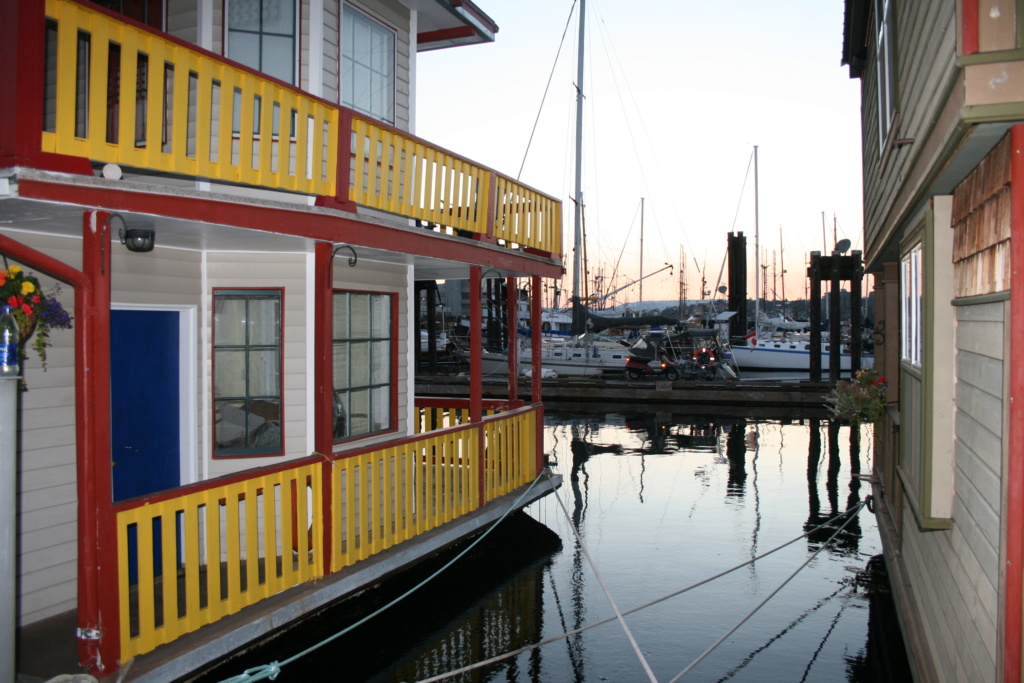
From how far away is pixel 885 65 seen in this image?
784cm

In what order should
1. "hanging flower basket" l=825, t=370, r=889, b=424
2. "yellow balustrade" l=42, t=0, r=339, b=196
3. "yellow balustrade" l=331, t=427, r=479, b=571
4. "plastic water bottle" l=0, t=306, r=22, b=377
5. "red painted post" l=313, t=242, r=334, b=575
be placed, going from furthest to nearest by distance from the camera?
1. "hanging flower basket" l=825, t=370, r=889, b=424
2. "yellow balustrade" l=331, t=427, r=479, b=571
3. "red painted post" l=313, t=242, r=334, b=575
4. "yellow balustrade" l=42, t=0, r=339, b=196
5. "plastic water bottle" l=0, t=306, r=22, b=377

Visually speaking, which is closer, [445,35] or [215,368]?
[215,368]

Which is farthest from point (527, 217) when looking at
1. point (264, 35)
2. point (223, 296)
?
point (223, 296)

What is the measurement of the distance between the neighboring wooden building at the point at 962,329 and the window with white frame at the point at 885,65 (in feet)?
0.41

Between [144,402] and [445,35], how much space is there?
23.1ft

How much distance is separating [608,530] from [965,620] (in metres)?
6.54

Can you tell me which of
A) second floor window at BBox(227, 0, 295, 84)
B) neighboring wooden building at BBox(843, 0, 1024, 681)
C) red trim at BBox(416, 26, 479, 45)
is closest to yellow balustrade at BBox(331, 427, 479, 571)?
second floor window at BBox(227, 0, 295, 84)

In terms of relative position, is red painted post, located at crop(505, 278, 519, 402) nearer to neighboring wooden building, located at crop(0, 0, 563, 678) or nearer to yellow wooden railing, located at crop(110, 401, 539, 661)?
neighboring wooden building, located at crop(0, 0, 563, 678)

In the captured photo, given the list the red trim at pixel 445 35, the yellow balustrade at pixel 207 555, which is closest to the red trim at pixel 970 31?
the yellow balustrade at pixel 207 555

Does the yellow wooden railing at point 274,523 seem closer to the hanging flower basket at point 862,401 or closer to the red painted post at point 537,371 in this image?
the red painted post at point 537,371

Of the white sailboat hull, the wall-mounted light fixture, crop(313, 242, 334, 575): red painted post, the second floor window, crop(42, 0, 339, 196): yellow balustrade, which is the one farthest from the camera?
the white sailboat hull

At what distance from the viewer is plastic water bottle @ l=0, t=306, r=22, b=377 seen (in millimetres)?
4008

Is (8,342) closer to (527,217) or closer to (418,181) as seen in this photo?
(418,181)

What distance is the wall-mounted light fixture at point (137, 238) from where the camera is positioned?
5.35 meters
